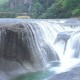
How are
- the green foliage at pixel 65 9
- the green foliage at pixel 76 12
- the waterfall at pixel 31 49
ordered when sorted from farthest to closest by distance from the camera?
Result: the green foliage at pixel 65 9 < the green foliage at pixel 76 12 < the waterfall at pixel 31 49

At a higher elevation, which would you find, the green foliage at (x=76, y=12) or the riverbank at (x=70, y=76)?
the green foliage at (x=76, y=12)

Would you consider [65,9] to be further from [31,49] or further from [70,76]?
[70,76]

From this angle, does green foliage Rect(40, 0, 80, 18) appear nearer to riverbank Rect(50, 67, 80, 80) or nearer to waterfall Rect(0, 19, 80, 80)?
waterfall Rect(0, 19, 80, 80)

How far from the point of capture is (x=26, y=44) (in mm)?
19344

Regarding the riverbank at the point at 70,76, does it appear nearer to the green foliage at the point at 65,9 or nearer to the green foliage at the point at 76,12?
the green foliage at the point at 76,12

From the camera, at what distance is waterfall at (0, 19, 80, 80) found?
18.7 meters

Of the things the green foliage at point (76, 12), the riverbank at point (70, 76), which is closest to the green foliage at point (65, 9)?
the green foliage at point (76, 12)

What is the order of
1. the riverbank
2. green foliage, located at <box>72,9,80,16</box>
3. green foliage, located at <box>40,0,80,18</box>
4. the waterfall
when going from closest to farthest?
the riverbank, the waterfall, green foliage, located at <box>72,9,80,16</box>, green foliage, located at <box>40,0,80,18</box>

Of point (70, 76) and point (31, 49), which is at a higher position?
point (31, 49)

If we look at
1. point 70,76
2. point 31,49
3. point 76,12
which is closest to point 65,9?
point 76,12

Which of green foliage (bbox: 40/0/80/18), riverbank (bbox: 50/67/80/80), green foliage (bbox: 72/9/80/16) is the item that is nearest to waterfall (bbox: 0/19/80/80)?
riverbank (bbox: 50/67/80/80)

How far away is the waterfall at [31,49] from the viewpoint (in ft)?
61.3

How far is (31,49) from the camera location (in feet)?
64.3

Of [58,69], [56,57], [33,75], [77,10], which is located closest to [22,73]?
[33,75]
